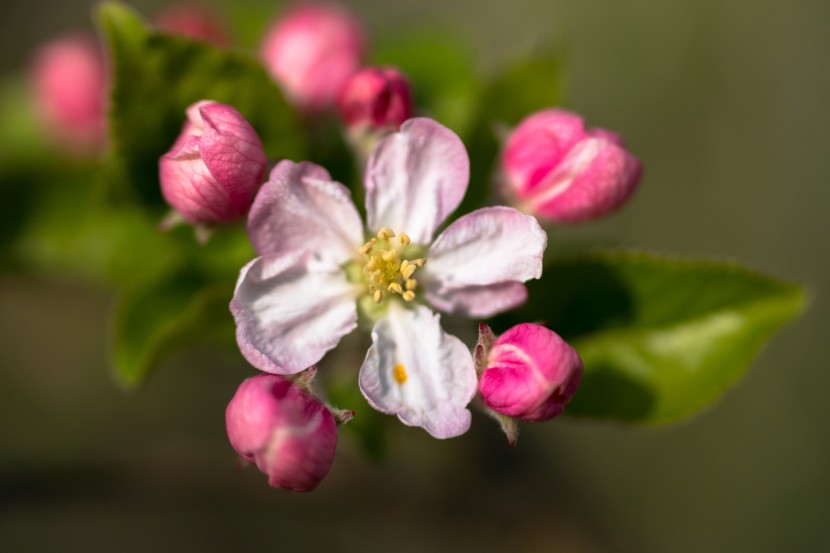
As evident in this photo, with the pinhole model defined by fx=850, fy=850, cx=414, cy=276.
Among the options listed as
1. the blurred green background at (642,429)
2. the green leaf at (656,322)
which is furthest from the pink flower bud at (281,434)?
the blurred green background at (642,429)

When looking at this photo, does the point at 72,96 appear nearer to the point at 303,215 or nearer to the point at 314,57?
Answer: the point at 314,57

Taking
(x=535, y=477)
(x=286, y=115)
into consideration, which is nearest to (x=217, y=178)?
(x=286, y=115)

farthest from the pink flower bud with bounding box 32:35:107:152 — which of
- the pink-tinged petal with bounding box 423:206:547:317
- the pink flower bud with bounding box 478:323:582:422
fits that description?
the pink flower bud with bounding box 478:323:582:422

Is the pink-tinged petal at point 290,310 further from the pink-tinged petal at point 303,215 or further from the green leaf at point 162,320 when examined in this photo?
the green leaf at point 162,320

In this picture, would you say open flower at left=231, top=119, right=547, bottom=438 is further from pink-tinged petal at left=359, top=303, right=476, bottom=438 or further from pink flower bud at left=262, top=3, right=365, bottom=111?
pink flower bud at left=262, top=3, right=365, bottom=111

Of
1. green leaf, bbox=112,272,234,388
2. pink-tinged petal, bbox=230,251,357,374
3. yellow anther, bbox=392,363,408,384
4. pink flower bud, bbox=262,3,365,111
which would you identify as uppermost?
pink flower bud, bbox=262,3,365,111

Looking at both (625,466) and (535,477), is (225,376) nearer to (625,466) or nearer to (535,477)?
(535,477)
